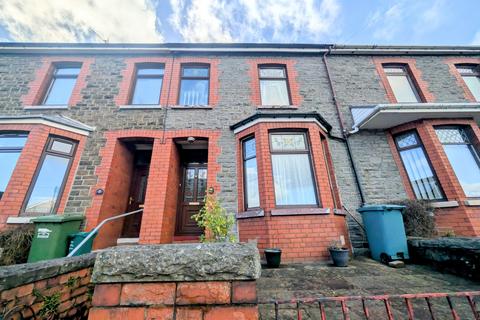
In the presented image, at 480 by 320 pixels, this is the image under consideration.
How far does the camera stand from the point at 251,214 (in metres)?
4.52

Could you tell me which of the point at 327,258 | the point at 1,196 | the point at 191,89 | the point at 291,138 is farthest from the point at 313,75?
the point at 1,196

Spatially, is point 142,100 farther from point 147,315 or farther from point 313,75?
point 147,315

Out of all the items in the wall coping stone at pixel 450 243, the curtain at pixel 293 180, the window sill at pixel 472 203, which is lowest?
the wall coping stone at pixel 450 243

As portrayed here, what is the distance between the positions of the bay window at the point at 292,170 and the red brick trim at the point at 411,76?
4235mm

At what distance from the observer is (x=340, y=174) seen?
17.9ft

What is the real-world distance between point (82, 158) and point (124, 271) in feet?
19.0

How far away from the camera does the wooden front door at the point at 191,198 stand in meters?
5.73

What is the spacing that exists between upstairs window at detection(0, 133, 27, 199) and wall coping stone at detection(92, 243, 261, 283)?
6434 millimetres

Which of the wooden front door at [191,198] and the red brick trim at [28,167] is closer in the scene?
the red brick trim at [28,167]

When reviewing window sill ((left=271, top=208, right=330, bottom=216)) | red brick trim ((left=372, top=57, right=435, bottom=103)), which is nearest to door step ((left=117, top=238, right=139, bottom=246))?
window sill ((left=271, top=208, right=330, bottom=216))

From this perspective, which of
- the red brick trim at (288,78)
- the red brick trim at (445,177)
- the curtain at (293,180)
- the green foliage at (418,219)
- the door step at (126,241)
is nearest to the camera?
the green foliage at (418,219)

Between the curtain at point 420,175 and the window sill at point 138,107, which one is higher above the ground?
the window sill at point 138,107

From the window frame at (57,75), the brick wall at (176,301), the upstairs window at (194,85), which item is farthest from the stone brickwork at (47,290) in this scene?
the window frame at (57,75)

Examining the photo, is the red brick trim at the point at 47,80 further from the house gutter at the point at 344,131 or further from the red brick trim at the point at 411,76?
the red brick trim at the point at 411,76
